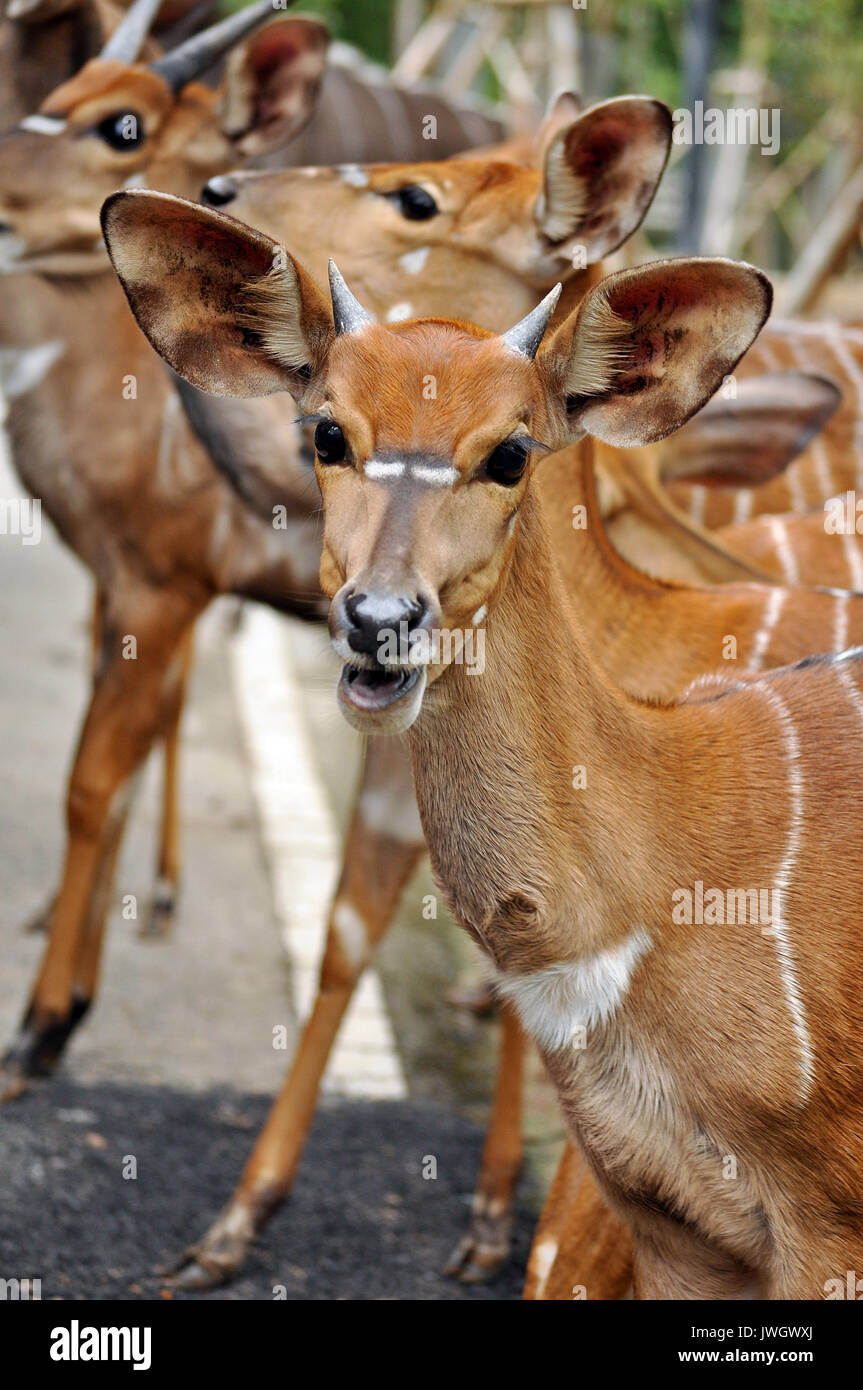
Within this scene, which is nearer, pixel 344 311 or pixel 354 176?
pixel 344 311

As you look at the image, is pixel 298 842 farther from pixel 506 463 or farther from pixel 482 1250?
pixel 506 463

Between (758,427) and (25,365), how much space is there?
6.00 ft

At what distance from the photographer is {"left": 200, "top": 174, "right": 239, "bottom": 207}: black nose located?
11.7 ft

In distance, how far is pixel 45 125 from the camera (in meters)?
4.03

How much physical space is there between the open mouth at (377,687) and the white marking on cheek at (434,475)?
24 centimetres

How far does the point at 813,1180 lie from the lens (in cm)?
226

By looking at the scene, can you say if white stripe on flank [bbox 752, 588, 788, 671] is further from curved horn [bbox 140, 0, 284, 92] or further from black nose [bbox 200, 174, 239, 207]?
curved horn [bbox 140, 0, 284, 92]

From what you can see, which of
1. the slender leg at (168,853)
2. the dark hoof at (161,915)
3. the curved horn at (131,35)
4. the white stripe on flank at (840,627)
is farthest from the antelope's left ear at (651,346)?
the dark hoof at (161,915)

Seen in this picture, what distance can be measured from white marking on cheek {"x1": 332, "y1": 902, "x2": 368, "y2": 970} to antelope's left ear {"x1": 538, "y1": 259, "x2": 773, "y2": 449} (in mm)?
1529

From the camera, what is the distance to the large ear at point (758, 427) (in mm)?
4102

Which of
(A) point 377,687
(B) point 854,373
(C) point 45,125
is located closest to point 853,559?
(B) point 854,373

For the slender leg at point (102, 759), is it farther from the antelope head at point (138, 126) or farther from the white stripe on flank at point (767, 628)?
the white stripe on flank at point (767, 628)

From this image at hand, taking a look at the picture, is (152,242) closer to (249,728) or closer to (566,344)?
(566,344)
